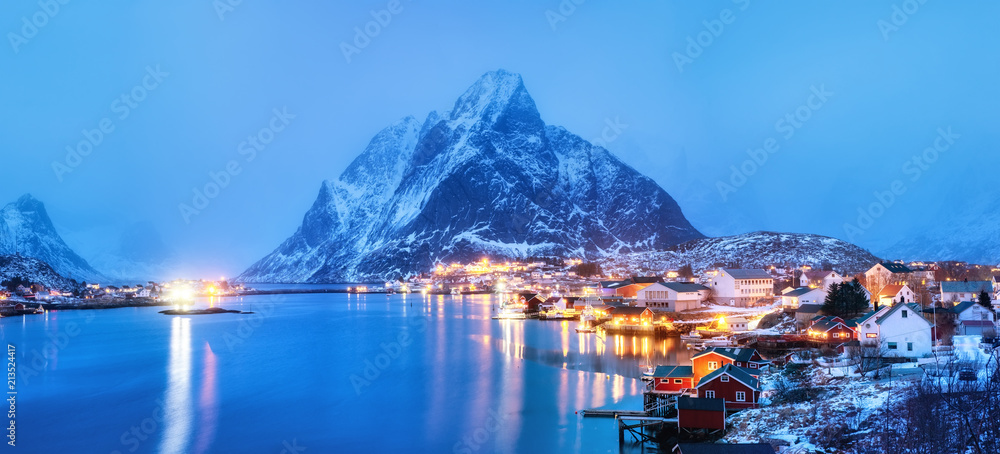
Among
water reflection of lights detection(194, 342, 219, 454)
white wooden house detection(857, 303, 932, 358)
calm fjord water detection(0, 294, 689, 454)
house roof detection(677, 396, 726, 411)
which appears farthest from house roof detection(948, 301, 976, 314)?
water reflection of lights detection(194, 342, 219, 454)

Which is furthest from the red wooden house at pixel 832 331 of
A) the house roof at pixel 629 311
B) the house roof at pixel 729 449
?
the house roof at pixel 729 449

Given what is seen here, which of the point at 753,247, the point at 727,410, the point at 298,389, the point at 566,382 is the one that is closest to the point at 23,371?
the point at 298,389

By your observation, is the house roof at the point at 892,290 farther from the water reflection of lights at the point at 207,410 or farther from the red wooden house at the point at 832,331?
the water reflection of lights at the point at 207,410

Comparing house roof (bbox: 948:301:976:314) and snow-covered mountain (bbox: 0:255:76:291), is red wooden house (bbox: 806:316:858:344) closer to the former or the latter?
house roof (bbox: 948:301:976:314)

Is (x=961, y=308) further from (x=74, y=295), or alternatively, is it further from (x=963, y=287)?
(x=74, y=295)

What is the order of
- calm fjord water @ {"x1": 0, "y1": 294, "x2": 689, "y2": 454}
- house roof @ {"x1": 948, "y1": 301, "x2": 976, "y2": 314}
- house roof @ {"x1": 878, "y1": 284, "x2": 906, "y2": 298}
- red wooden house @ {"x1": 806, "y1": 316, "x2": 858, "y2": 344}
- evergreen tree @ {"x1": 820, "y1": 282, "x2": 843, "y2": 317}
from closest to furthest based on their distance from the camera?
calm fjord water @ {"x1": 0, "y1": 294, "x2": 689, "y2": 454}, house roof @ {"x1": 948, "y1": 301, "x2": 976, "y2": 314}, red wooden house @ {"x1": 806, "y1": 316, "x2": 858, "y2": 344}, evergreen tree @ {"x1": 820, "y1": 282, "x2": 843, "y2": 317}, house roof @ {"x1": 878, "y1": 284, "x2": 906, "y2": 298}

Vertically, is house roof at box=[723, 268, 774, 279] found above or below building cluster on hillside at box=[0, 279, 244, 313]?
above

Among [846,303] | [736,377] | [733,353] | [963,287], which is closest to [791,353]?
[733,353]
